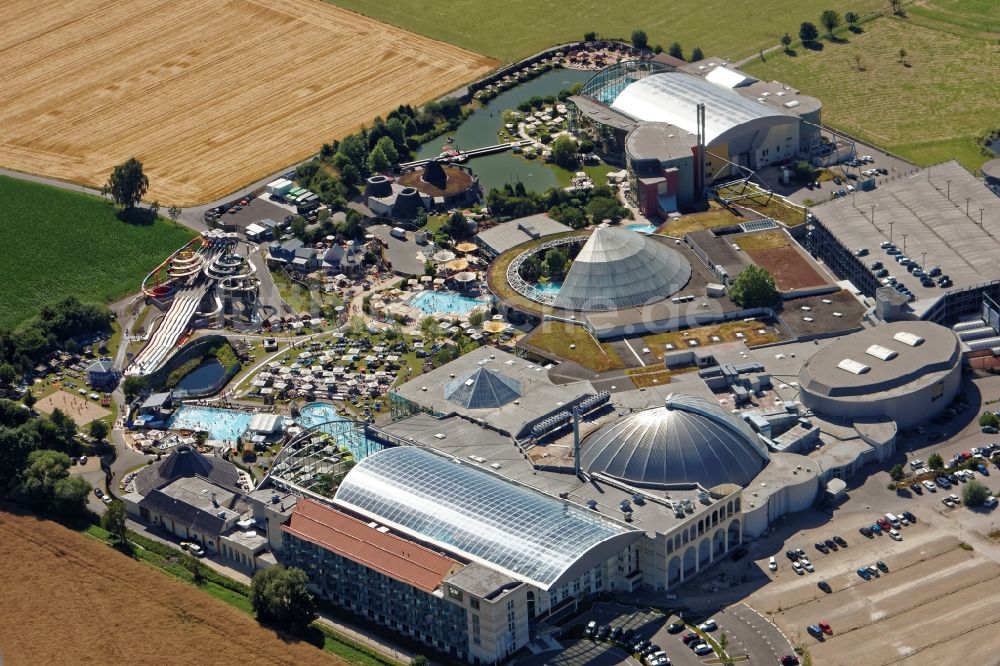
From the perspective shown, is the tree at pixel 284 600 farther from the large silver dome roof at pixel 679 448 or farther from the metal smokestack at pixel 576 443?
the large silver dome roof at pixel 679 448

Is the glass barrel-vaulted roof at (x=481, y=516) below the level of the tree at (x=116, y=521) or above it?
above

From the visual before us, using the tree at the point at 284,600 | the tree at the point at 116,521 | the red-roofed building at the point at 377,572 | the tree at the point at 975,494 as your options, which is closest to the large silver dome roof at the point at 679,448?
the tree at the point at 975,494

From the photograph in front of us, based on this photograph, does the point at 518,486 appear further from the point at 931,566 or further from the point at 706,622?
the point at 931,566

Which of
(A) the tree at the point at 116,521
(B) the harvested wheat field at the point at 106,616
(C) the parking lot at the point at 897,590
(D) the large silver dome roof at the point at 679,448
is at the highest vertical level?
(D) the large silver dome roof at the point at 679,448

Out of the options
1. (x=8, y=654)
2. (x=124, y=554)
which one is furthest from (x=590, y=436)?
A: (x=8, y=654)

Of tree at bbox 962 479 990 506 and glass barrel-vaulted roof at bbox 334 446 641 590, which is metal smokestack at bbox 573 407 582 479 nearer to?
glass barrel-vaulted roof at bbox 334 446 641 590
